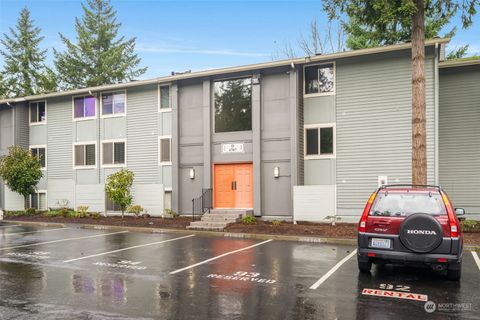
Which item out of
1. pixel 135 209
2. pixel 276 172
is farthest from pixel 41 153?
pixel 276 172

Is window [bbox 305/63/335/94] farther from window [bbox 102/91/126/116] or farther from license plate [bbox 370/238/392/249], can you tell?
license plate [bbox 370/238/392/249]

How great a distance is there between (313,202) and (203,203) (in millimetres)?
5344

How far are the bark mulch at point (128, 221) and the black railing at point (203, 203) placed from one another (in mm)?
592

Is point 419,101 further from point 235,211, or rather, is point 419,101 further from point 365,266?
point 235,211

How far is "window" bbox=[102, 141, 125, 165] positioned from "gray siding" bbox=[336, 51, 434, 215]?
1180 centimetres

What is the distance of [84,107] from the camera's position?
24.3m

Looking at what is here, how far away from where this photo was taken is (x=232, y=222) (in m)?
17.7

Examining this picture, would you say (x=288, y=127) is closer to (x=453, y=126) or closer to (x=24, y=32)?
(x=453, y=126)

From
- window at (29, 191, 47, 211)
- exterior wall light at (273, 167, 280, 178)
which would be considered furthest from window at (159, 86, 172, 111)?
window at (29, 191, 47, 211)

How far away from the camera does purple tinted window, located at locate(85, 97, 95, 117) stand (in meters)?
24.0

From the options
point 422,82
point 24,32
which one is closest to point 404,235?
point 422,82

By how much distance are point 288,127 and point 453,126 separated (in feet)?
23.3

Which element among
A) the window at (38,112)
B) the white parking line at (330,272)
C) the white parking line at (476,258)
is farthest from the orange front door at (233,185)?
the window at (38,112)

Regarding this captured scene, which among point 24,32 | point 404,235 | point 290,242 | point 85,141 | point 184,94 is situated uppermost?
point 24,32
